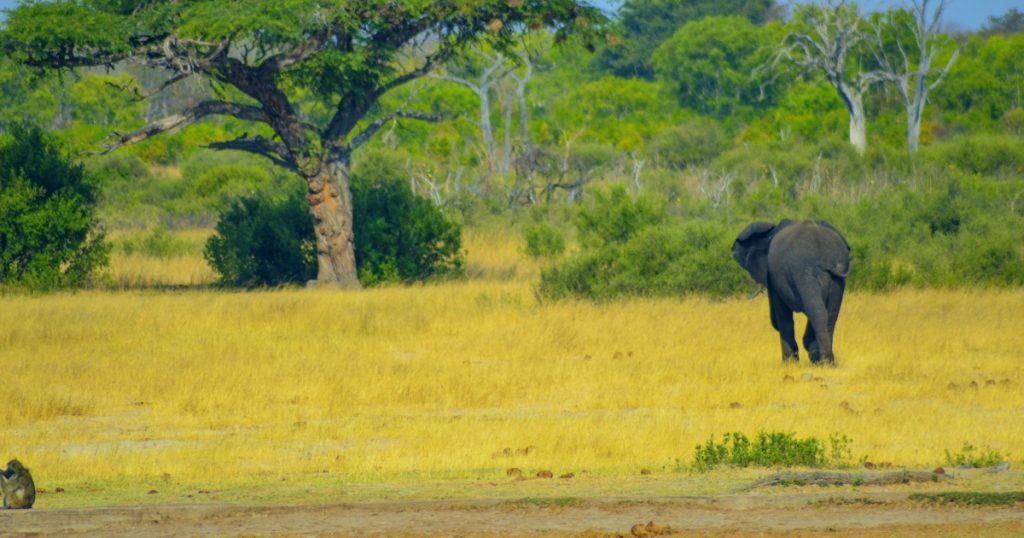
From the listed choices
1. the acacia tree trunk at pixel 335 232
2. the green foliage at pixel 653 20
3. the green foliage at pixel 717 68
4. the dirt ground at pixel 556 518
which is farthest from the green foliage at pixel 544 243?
the green foliage at pixel 653 20

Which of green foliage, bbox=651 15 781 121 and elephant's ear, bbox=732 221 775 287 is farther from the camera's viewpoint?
green foliage, bbox=651 15 781 121

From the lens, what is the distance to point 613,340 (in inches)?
699

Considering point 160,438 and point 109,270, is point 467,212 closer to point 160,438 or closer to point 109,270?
point 109,270

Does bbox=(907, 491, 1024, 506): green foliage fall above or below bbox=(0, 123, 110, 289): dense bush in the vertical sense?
below

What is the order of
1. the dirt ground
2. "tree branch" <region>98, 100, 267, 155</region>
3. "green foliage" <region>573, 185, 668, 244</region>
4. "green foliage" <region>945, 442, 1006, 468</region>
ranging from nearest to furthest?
the dirt ground
"green foliage" <region>945, 442, 1006, 468</region>
"tree branch" <region>98, 100, 267, 155</region>
"green foliage" <region>573, 185, 668, 244</region>

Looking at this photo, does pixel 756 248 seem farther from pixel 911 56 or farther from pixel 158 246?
pixel 911 56

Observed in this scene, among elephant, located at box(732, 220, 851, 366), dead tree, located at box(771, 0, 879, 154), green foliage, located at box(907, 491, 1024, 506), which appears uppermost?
dead tree, located at box(771, 0, 879, 154)

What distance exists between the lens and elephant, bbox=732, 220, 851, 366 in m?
15.3

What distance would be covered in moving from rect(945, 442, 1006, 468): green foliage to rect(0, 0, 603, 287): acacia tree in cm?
1371

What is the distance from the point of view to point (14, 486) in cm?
890

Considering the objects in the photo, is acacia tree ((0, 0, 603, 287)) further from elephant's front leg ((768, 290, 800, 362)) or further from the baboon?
the baboon

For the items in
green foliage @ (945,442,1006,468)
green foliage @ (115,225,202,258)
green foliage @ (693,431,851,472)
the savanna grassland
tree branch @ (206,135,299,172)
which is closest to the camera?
green foliage @ (945,442,1006,468)

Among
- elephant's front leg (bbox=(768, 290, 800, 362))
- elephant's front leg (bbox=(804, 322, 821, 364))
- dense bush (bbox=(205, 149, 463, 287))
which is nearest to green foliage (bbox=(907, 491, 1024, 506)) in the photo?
elephant's front leg (bbox=(804, 322, 821, 364))

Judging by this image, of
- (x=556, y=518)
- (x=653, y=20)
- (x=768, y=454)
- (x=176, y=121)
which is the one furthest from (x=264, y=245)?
(x=653, y=20)
